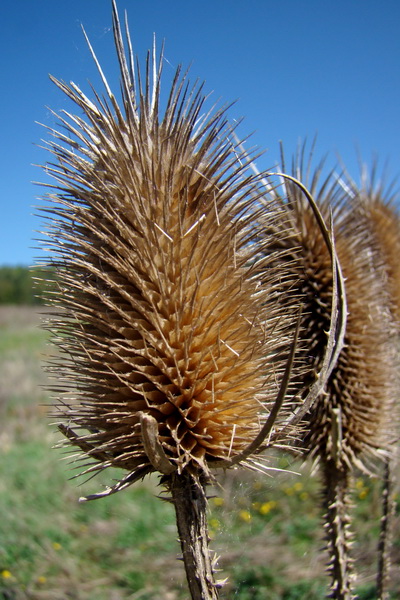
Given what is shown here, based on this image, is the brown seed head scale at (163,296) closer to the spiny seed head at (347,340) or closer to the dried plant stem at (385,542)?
the spiny seed head at (347,340)

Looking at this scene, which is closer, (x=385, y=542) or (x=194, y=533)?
(x=194, y=533)

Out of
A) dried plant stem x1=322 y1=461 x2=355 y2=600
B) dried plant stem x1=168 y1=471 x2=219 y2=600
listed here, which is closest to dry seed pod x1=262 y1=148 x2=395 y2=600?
dried plant stem x1=322 y1=461 x2=355 y2=600

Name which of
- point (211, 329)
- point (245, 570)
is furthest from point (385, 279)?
point (245, 570)

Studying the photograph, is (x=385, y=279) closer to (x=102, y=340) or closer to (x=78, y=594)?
(x=102, y=340)

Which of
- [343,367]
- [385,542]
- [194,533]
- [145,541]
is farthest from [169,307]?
[145,541]

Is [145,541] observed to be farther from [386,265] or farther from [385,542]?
[386,265]
